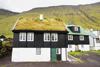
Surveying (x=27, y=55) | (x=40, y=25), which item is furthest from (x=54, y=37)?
(x=27, y=55)

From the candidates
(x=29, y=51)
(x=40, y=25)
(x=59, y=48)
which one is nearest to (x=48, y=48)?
(x=59, y=48)

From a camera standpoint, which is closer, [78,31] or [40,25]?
[40,25]

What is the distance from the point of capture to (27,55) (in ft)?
51.2

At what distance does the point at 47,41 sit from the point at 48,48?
1368 millimetres

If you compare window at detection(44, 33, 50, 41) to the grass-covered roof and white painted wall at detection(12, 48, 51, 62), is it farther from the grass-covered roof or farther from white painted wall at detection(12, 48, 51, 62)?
white painted wall at detection(12, 48, 51, 62)

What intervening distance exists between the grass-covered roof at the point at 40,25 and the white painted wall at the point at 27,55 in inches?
167

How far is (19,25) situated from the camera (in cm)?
1694

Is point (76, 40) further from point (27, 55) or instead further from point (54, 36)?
point (27, 55)

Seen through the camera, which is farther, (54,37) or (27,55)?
(54,37)

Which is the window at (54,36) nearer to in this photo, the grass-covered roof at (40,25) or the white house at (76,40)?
the grass-covered roof at (40,25)

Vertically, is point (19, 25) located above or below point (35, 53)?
above

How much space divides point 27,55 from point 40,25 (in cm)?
654

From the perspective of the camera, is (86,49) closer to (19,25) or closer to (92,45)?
(92,45)

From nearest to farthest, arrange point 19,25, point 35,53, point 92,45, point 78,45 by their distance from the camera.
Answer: point 35,53, point 19,25, point 78,45, point 92,45
